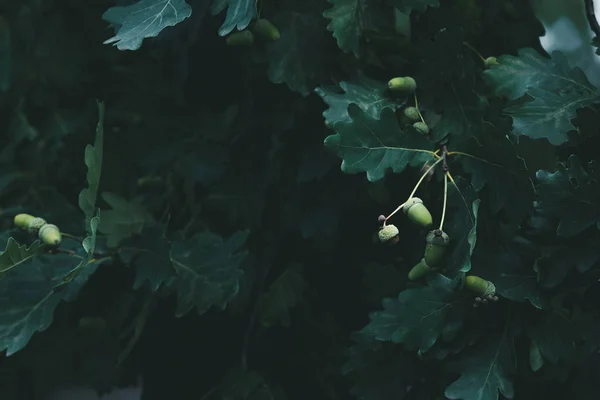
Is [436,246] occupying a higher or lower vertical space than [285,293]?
higher

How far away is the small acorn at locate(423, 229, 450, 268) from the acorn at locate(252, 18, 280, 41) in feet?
1.36

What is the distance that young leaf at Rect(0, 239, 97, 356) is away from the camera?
1.35m

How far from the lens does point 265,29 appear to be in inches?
55.5

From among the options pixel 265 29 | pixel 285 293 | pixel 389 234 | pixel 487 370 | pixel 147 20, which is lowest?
pixel 285 293

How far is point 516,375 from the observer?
1.34 m

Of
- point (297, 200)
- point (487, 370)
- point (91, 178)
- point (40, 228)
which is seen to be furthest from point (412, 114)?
point (40, 228)

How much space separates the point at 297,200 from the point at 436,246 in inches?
14.3

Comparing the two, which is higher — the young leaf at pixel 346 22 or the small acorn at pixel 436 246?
the young leaf at pixel 346 22

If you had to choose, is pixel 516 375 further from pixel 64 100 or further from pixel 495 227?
pixel 64 100

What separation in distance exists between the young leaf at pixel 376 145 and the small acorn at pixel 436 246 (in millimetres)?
103

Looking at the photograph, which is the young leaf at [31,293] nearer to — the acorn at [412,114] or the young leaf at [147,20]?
the young leaf at [147,20]

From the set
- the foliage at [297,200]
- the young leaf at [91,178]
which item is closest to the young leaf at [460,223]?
the foliage at [297,200]

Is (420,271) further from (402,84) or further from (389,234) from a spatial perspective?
(402,84)

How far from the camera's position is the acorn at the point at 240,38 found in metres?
1.42
